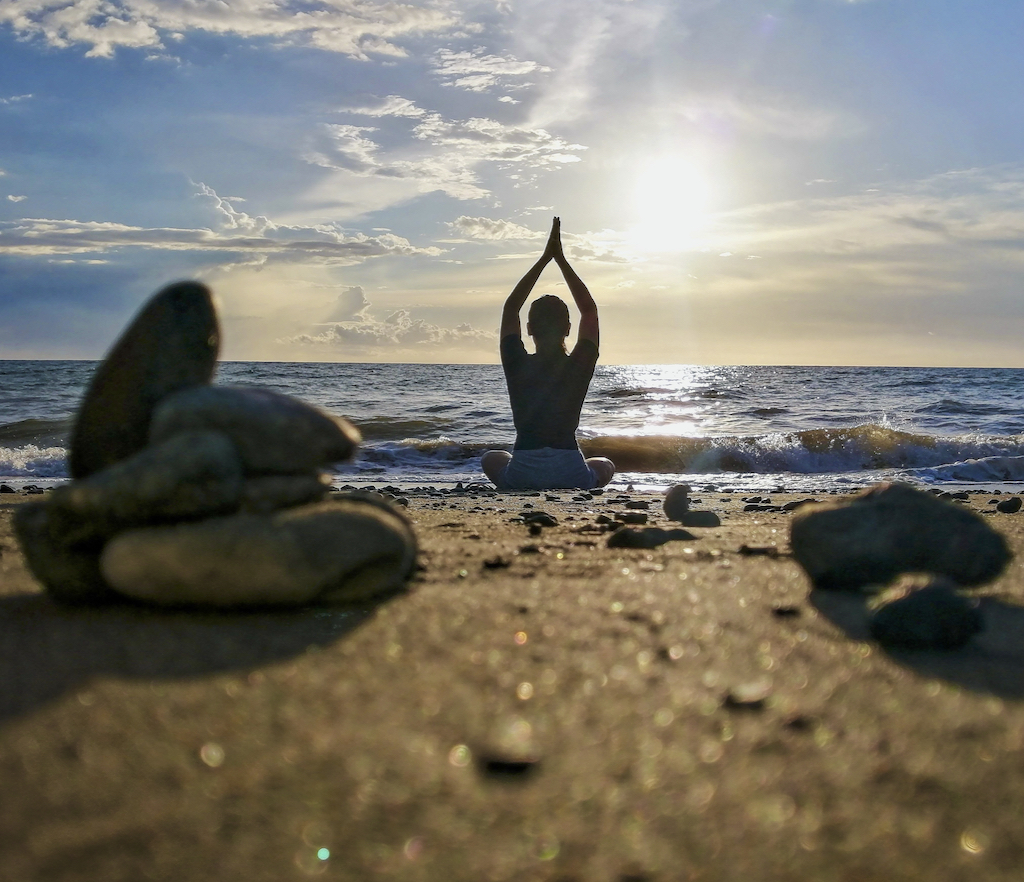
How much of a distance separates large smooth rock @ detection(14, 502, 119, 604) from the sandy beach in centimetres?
6

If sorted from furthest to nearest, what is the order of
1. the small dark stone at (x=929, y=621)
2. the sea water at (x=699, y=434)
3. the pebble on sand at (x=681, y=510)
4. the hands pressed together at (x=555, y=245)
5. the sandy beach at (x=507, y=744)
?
the sea water at (x=699, y=434), the hands pressed together at (x=555, y=245), the pebble on sand at (x=681, y=510), the small dark stone at (x=929, y=621), the sandy beach at (x=507, y=744)

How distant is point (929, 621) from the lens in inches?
79.7

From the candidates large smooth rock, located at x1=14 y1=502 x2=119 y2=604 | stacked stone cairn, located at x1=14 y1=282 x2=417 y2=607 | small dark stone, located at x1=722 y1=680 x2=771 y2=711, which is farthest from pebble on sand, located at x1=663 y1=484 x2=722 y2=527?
large smooth rock, located at x1=14 y1=502 x2=119 y2=604

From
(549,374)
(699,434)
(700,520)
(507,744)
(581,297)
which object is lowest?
(699,434)

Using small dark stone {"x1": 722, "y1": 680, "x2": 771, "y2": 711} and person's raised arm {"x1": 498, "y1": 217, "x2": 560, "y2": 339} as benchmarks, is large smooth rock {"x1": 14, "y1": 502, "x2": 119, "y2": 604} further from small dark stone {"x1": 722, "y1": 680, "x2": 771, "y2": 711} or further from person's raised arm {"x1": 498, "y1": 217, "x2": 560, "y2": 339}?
person's raised arm {"x1": 498, "y1": 217, "x2": 560, "y2": 339}

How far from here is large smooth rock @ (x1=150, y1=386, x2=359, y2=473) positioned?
7.93ft

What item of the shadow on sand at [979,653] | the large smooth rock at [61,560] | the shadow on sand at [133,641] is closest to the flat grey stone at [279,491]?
the shadow on sand at [133,641]

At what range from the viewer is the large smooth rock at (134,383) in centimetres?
274

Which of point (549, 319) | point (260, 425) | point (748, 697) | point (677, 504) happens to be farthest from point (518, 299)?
Answer: point (748, 697)

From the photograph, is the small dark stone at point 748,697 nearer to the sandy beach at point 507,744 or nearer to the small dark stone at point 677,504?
the sandy beach at point 507,744

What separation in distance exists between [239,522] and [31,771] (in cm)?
101

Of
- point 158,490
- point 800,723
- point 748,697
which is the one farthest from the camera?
point 158,490

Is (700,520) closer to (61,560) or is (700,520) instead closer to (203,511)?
(203,511)

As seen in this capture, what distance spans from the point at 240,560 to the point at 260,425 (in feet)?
1.47
